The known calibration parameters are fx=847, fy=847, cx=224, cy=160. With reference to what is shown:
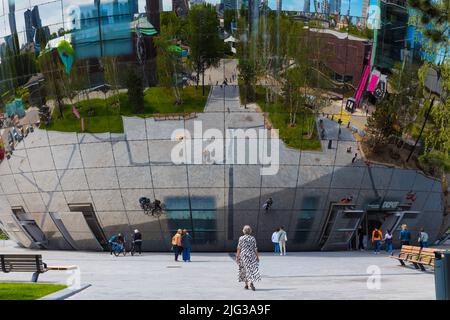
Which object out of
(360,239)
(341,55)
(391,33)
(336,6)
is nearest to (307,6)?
(336,6)

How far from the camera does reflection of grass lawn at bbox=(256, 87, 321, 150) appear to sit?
1030 inches

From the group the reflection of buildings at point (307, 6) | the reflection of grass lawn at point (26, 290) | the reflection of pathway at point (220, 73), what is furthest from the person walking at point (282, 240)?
the reflection of grass lawn at point (26, 290)

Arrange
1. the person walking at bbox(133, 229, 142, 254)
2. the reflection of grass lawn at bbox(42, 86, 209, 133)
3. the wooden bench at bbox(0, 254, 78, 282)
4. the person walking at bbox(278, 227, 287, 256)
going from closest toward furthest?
the wooden bench at bbox(0, 254, 78, 282) < the reflection of grass lawn at bbox(42, 86, 209, 133) < the person walking at bbox(278, 227, 287, 256) < the person walking at bbox(133, 229, 142, 254)

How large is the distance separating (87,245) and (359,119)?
32.6 ft

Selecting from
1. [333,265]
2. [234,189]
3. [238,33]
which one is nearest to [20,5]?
[238,33]

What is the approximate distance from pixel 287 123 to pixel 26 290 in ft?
41.9

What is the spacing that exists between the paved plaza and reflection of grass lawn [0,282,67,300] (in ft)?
2.20

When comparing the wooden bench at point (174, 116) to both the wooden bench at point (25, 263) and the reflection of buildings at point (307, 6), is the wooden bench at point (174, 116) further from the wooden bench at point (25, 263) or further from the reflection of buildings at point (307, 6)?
the wooden bench at point (25, 263)

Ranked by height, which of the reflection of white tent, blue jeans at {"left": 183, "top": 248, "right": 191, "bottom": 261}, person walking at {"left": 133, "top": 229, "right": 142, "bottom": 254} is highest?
the reflection of white tent

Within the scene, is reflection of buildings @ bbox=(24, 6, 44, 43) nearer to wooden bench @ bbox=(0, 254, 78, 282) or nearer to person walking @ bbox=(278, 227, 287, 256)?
person walking @ bbox=(278, 227, 287, 256)

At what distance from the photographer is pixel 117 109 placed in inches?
1040

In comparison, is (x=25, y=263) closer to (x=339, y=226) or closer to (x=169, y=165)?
(x=169, y=165)

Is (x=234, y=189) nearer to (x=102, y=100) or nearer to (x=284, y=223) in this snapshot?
(x=284, y=223)

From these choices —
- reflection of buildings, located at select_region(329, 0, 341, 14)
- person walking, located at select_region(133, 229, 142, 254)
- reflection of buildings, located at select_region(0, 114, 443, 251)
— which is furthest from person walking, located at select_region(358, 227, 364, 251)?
person walking, located at select_region(133, 229, 142, 254)
